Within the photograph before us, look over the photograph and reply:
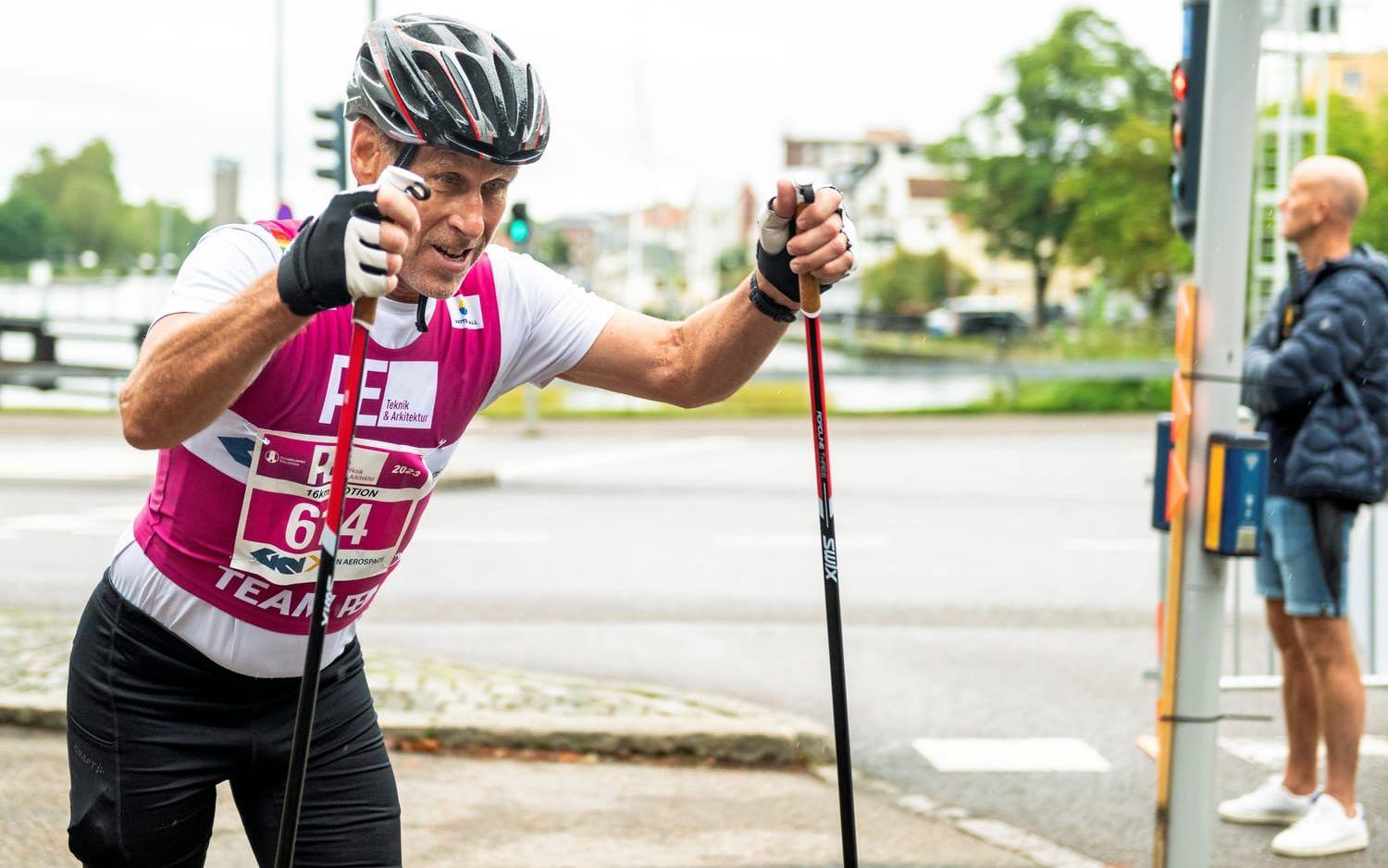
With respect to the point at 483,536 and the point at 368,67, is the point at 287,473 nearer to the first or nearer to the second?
the point at 368,67

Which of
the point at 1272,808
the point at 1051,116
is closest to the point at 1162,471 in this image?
the point at 1272,808

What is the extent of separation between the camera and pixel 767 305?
9.12ft

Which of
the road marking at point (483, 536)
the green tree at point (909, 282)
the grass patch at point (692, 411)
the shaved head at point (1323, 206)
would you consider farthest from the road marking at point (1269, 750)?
the green tree at point (909, 282)

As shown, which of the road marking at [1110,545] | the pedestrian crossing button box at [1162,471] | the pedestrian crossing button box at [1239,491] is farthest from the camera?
the road marking at [1110,545]

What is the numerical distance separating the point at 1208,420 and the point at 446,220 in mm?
2472

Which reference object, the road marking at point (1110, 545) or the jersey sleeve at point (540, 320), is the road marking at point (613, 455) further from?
the jersey sleeve at point (540, 320)

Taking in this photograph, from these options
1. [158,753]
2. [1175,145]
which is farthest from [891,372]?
[158,753]

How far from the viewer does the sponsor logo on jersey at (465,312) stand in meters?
2.60

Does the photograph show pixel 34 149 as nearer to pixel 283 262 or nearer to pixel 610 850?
pixel 610 850

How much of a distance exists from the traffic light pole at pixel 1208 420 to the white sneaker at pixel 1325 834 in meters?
0.97

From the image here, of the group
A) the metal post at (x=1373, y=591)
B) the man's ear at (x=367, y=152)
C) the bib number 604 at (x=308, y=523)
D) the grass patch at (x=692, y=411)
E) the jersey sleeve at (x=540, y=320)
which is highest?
the man's ear at (x=367, y=152)

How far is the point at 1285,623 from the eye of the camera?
5.27 metres

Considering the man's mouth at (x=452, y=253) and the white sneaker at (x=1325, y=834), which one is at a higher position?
the man's mouth at (x=452, y=253)

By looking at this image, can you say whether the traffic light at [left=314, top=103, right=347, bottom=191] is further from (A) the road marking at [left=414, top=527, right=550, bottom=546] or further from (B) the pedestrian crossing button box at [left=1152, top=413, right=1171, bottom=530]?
(B) the pedestrian crossing button box at [left=1152, top=413, right=1171, bottom=530]
